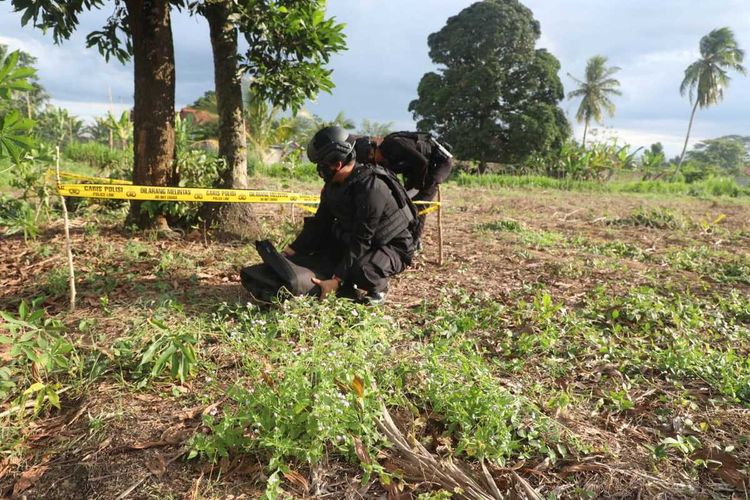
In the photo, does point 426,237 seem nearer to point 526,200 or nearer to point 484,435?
point 484,435

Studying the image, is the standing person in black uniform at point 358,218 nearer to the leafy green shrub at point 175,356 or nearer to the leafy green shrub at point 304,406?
the leafy green shrub at point 304,406

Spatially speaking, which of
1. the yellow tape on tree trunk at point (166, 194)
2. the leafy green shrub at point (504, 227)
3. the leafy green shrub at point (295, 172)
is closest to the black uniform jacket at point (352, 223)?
the yellow tape on tree trunk at point (166, 194)

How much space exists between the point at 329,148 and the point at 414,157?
67.5 inches

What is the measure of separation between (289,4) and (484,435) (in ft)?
14.5

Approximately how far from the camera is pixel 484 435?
2.01 metres

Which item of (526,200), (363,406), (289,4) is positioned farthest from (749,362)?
(526,200)

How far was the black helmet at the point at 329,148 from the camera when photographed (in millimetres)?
3248

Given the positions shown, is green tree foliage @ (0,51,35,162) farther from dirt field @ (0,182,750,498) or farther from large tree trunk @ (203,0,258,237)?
large tree trunk @ (203,0,258,237)

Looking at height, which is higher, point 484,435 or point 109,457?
point 484,435

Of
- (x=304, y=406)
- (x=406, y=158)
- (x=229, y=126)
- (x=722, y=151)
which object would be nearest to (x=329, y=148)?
(x=406, y=158)

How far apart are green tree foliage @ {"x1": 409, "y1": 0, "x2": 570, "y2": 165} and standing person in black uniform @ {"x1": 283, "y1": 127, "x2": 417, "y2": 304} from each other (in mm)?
22567

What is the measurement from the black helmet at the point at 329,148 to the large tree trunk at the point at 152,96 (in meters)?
2.38

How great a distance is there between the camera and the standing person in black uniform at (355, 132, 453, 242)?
4.70 m

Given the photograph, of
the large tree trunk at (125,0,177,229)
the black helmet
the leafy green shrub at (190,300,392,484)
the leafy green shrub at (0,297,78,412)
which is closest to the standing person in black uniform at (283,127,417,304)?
the black helmet
